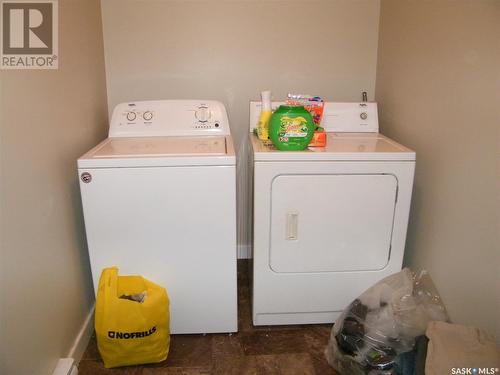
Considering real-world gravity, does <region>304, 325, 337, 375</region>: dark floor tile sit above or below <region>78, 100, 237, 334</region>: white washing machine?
below

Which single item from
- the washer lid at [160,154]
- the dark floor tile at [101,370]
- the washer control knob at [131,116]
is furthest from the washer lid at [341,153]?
the dark floor tile at [101,370]

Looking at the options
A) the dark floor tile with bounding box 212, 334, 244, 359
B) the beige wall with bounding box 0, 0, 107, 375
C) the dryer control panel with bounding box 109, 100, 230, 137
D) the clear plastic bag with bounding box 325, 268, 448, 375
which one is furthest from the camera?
the dryer control panel with bounding box 109, 100, 230, 137

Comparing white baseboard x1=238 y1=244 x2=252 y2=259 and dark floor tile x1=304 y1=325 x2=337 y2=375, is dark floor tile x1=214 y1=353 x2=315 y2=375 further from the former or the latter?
white baseboard x1=238 y1=244 x2=252 y2=259

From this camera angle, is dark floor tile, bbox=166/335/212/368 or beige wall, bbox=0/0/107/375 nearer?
beige wall, bbox=0/0/107/375

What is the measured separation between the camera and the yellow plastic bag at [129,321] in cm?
147

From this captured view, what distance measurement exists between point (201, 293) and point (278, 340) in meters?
0.43

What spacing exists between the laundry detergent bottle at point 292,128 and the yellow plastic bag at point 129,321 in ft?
2.64

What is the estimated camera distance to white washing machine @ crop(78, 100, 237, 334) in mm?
1508

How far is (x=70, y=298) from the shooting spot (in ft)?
5.20

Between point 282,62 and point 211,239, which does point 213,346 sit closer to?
point 211,239

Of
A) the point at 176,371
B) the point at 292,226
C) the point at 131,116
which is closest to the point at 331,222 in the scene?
the point at 292,226

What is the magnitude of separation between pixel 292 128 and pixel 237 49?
84cm

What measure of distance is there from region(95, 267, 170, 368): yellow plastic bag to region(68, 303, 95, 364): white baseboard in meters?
0.13

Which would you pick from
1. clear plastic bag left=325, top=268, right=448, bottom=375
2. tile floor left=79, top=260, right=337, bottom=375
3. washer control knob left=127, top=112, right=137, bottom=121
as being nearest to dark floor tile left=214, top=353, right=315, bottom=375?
tile floor left=79, top=260, right=337, bottom=375
